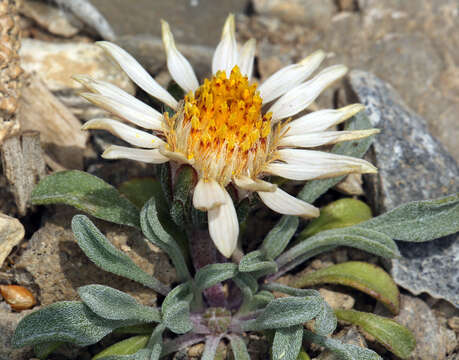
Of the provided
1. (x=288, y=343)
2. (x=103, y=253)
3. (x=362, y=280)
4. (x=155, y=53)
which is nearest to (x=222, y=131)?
(x=103, y=253)

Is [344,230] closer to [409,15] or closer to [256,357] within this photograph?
[256,357]

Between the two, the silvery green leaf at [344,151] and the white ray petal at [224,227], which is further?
the silvery green leaf at [344,151]

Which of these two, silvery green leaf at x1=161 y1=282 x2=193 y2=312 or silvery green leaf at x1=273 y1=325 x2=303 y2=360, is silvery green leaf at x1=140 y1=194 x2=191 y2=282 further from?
silvery green leaf at x1=273 y1=325 x2=303 y2=360

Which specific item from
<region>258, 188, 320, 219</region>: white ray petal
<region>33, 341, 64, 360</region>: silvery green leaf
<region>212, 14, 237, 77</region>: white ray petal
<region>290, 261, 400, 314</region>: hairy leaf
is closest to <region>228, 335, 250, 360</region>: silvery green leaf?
<region>290, 261, 400, 314</region>: hairy leaf

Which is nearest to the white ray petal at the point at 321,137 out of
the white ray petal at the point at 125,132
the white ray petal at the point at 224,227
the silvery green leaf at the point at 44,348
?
the white ray petal at the point at 224,227

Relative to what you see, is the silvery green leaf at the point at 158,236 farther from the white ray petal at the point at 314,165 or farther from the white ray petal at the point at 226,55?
the white ray petal at the point at 226,55
